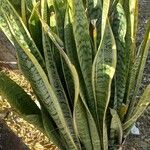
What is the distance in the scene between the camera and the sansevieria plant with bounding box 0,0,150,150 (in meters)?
1.32

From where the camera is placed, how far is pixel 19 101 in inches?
58.1

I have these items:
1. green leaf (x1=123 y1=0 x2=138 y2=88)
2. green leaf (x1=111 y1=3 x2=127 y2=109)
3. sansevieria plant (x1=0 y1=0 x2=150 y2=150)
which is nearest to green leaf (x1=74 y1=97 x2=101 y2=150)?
sansevieria plant (x1=0 y1=0 x2=150 y2=150)

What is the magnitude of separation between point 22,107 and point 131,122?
38 cm

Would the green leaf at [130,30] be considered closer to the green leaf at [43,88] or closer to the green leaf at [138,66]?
the green leaf at [138,66]

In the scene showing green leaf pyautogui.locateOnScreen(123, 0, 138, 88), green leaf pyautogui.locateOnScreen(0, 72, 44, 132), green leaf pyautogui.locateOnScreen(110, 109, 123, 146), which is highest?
green leaf pyautogui.locateOnScreen(123, 0, 138, 88)

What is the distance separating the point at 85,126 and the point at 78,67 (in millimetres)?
205

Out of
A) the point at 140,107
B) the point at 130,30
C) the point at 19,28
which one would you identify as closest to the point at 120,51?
the point at 130,30

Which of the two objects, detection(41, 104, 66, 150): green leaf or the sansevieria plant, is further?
detection(41, 104, 66, 150): green leaf

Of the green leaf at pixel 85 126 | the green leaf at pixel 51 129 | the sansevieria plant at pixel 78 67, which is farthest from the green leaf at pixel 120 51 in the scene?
the green leaf at pixel 51 129

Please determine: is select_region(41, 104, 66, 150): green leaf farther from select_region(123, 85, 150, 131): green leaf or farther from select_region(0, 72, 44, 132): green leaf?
select_region(123, 85, 150, 131): green leaf

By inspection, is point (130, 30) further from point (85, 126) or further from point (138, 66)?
point (85, 126)

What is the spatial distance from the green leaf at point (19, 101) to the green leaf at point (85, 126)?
0.14 metres

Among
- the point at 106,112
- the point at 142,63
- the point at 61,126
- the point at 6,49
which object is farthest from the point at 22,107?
the point at 6,49

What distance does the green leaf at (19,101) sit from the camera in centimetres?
140
